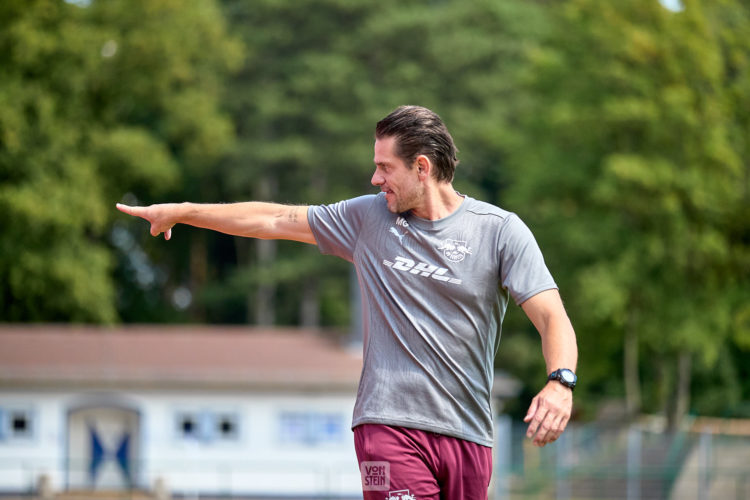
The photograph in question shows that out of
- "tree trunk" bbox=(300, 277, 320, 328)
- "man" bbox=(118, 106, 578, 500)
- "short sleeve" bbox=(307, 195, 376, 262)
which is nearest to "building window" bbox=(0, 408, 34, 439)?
"tree trunk" bbox=(300, 277, 320, 328)

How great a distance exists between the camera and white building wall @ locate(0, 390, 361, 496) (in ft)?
106

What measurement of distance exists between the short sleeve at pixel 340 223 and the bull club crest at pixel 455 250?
1.25ft

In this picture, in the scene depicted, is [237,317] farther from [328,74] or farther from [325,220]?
[325,220]

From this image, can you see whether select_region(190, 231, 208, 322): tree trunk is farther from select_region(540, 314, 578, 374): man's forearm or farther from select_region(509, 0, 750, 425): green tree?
select_region(540, 314, 578, 374): man's forearm

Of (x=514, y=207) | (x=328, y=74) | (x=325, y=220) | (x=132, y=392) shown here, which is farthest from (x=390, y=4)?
(x=325, y=220)

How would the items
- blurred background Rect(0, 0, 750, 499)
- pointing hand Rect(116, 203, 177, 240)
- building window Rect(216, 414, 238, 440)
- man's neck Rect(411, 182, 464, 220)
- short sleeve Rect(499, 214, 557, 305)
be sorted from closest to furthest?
short sleeve Rect(499, 214, 557, 305)
man's neck Rect(411, 182, 464, 220)
pointing hand Rect(116, 203, 177, 240)
blurred background Rect(0, 0, 750, 499)
building window Rect(216, 414, 238, 440)

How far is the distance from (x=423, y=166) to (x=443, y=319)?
0.53m

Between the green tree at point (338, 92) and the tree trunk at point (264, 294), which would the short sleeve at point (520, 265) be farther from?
the tree trunk at point (264, 294)

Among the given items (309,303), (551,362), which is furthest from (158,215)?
(309,303)

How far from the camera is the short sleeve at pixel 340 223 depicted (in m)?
4.28

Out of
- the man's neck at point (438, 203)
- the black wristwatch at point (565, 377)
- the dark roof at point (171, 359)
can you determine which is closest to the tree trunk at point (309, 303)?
the dark roof at point (171, 359)

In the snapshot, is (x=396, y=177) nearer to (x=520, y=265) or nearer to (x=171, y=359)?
(x=520, y=265)

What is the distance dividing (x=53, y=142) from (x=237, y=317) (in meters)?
20.6

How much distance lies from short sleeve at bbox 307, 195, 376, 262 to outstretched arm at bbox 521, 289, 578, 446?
2.40ft
